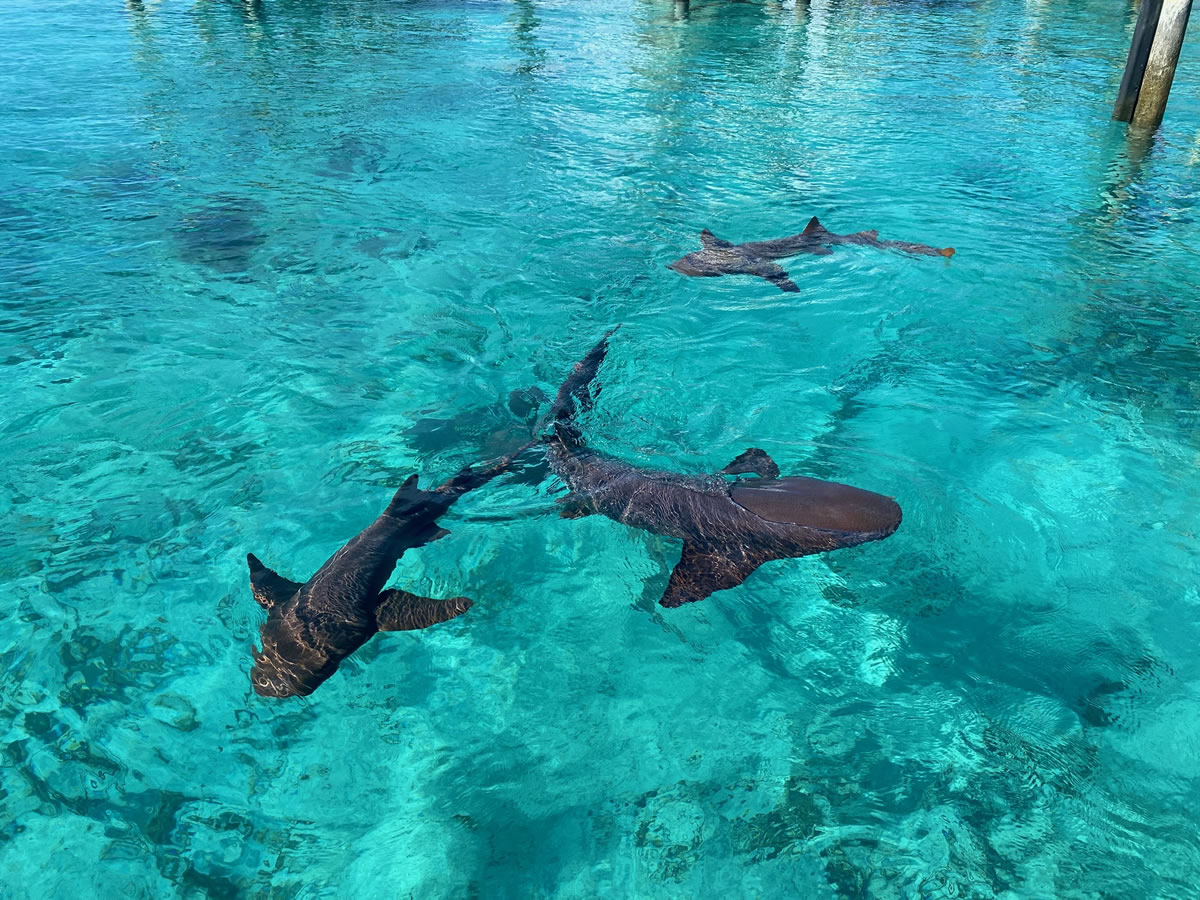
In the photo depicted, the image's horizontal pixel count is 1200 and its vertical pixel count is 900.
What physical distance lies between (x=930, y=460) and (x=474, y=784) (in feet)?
16.0

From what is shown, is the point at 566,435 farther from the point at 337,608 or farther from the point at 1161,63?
the point at 1161,63

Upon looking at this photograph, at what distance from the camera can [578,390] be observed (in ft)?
25.1

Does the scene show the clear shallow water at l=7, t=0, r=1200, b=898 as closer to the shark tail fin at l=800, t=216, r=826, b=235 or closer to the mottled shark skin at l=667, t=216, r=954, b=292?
the mottled shark skin at l=667, t=216, r=954, b=292

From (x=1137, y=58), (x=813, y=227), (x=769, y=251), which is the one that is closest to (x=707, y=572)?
(x=769, y=251)

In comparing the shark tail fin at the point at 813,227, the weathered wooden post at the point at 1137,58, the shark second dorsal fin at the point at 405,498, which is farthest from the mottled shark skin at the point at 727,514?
the weathered wooden post at the point at 1137,58

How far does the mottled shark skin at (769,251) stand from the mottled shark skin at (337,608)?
5.89 m

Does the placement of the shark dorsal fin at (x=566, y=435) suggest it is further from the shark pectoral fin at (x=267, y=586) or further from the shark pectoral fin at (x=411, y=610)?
the shark pectoral fin at (x=267, y=586)

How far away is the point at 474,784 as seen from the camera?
4.51m

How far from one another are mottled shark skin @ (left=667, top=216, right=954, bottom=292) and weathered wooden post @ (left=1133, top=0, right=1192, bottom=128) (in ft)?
25.8

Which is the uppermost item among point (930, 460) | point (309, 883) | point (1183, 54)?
point (1183, 54)

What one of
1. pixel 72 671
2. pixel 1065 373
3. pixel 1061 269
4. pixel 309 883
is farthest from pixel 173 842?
pixel 1061 269

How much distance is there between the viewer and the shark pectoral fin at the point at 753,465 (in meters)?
6.42

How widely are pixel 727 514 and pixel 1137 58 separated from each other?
50.4ft

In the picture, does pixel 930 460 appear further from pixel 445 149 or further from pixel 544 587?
pixel 445 149
